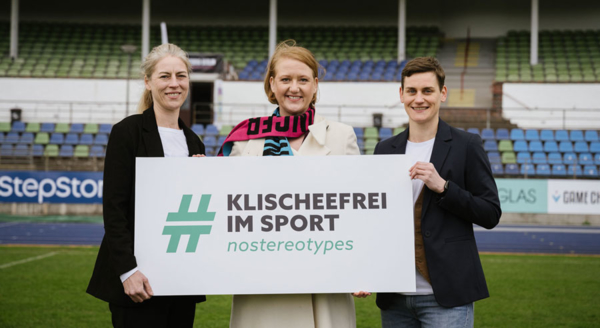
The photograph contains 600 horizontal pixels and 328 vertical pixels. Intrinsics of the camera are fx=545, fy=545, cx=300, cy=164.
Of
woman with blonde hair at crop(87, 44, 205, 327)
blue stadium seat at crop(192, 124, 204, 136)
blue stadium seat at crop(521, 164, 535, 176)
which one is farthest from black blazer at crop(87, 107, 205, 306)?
blue stadium seat at crop(192, 124, 204, 136)

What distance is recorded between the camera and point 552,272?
25.3 ft

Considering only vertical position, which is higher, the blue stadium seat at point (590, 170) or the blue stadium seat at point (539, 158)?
the blue stadium seat at point (539, 158)

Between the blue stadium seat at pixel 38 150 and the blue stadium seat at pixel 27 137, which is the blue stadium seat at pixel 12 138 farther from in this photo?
the blue stadium seat at pixel 38 150

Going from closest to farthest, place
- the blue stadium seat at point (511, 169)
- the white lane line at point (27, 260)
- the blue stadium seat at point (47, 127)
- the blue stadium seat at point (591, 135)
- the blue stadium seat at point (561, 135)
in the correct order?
the white lane line at point (27, 260), the blue stadium seat at point (511, 169), the blue stadium seat at point (591, 135), the blue stadium seat at point (561, 135), the blue stadium seat at point (47, 127)

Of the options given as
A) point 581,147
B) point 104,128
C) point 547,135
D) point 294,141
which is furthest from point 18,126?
point 294,141

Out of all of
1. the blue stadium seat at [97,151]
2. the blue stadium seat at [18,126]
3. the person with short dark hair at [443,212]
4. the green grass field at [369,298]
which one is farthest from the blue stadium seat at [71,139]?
the person with short dark hair at [443,212]

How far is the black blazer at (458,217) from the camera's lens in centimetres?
226

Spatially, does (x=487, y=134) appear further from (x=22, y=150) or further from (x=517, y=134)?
(x=22, y=150)

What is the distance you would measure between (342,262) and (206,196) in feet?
2.22

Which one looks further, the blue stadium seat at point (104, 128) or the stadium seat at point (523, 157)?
the blue stadium seat at point (104, 128)

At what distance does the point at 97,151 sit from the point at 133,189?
14255 millimetres

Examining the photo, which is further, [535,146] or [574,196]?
[535,146]

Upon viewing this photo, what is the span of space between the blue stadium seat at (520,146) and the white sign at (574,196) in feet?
12.7

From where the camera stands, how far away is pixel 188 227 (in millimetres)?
2432
